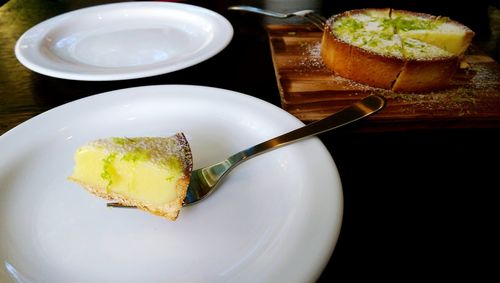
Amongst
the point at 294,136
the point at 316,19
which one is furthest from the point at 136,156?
the point at 316,19

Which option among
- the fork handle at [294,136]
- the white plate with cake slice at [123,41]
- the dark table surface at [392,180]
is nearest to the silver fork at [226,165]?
the fork handle at [294,136]

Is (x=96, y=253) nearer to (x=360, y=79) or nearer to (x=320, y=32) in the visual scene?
(x=360, y=79)

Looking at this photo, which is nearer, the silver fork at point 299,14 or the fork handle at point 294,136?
the fork handle at point 294,136

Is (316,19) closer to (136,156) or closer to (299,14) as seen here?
(299,14)

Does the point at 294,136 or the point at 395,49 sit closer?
the point at 294,136

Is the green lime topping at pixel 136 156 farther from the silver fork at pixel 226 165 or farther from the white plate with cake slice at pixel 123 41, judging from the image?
the white plate with cake slice at pixel 123 41

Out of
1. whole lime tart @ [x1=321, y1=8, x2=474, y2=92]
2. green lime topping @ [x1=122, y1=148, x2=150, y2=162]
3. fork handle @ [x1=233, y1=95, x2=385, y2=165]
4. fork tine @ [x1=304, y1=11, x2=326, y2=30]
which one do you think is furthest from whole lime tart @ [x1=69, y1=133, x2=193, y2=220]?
fork tine @ [x1=304, y1=11, x2=326, y2=30]

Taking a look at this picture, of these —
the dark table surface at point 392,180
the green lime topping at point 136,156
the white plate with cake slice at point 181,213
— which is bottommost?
the dark table surface at point 392,180
